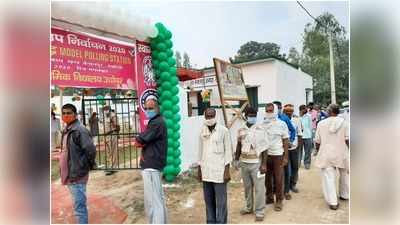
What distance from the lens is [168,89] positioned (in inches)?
187

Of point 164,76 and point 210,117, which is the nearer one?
point 210,117

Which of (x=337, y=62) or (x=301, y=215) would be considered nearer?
(x=337, y=62)

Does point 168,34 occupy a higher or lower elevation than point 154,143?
A: higher

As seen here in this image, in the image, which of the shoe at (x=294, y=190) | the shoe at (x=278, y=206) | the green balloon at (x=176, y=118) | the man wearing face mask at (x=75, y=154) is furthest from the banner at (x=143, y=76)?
the shoe at (x=294, y=190)

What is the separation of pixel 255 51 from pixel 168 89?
4.18ft

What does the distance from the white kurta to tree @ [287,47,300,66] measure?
1340 mm

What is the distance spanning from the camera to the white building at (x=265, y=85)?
17.7 ft

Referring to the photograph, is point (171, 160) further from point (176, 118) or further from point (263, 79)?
point (263, 79)

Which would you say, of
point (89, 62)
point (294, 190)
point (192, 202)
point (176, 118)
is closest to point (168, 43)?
point (176, 118)
